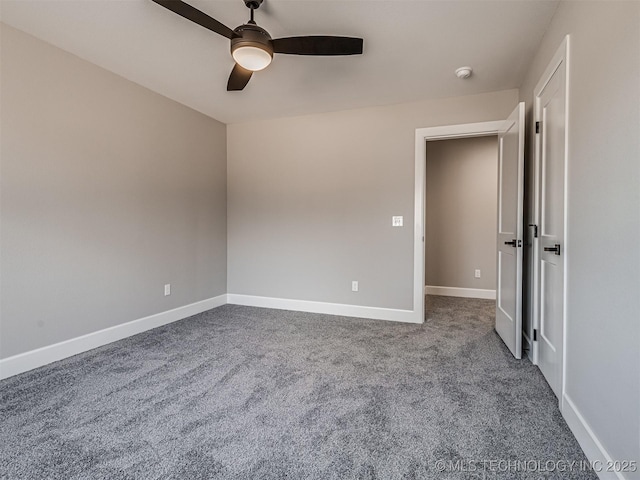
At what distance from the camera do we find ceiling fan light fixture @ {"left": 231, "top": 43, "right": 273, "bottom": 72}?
184 centimetres

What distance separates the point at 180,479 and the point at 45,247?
2074 millimetres

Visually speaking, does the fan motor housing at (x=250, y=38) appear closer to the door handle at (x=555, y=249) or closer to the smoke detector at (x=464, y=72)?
the smoke detector at (x=464, y=72)

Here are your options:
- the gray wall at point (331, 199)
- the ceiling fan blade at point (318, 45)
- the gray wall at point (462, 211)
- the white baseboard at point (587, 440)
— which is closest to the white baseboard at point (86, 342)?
the gray wall at point (331, 199)

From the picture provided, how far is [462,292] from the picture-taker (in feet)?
15.6

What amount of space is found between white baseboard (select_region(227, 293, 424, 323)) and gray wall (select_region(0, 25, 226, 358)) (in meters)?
0.65

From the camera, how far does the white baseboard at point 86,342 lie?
226 cm

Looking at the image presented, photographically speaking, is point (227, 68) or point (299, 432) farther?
point (227, 68)

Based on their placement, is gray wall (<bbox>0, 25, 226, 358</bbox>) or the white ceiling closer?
the white ceiling

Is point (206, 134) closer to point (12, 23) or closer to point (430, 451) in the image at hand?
point (12, 23)

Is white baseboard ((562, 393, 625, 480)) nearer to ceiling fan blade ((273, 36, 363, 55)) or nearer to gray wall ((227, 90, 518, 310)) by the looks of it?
gray wall ((227, 90, 518, 310))

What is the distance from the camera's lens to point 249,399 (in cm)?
192

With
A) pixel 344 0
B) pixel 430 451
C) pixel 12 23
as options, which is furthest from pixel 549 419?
pixel 12 23

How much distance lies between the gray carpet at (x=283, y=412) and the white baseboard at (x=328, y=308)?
1.96 feet

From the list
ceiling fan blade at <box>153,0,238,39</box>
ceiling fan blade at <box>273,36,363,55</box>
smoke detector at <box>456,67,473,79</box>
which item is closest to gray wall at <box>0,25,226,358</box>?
ceiling fan blade at <box>153,0,238,39</box>
